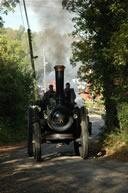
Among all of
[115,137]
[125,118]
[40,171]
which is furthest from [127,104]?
[40,171]

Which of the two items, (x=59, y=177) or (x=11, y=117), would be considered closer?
(x=59, y=177)

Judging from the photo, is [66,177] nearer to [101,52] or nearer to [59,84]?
[59,84]

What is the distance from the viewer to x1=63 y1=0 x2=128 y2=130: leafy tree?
14712 mm

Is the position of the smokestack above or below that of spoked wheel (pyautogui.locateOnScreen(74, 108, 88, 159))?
above

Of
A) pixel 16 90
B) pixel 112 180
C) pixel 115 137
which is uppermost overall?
pixel 16 90

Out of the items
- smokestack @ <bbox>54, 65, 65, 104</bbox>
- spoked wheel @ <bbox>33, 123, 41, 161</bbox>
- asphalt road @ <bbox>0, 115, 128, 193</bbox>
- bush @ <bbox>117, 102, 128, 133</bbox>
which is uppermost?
smokestack @ <bbox>54, 65, 65, 104</bbox>

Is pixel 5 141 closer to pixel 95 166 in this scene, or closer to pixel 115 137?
pixel 115 137

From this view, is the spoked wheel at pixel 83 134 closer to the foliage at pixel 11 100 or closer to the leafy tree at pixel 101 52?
the leafy tree at pixel 101 52

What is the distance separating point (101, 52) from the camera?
1529cm

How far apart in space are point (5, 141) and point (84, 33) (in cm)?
1027

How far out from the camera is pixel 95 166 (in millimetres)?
10625

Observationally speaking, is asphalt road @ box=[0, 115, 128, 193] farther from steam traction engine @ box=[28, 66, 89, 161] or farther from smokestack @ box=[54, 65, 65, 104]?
smokestack @ box=[54, 65, 65, 104]

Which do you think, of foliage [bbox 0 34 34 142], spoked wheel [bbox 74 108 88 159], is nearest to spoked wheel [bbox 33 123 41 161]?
spoked wheel [bbox 74 108 88 159]

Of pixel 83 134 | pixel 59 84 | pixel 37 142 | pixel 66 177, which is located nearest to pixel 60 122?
pixel 83 134
